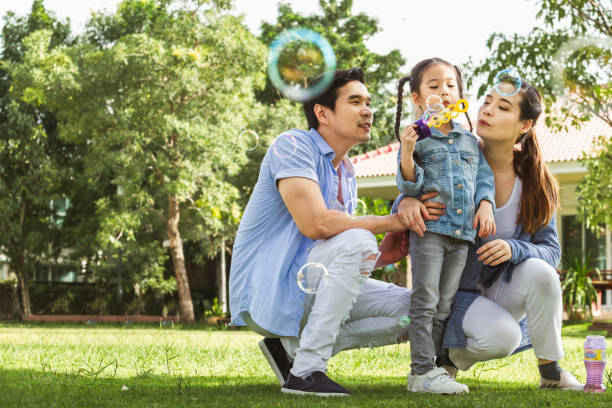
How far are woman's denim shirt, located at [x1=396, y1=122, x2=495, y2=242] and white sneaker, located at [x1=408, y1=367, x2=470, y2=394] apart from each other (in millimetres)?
615

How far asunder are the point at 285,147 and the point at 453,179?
79 cm

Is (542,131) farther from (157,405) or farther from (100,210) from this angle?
(157,405)

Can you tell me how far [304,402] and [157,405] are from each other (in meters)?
0.56

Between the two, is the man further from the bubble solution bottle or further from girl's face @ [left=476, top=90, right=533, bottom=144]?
the bubble solution bottle

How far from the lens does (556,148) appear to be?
695 inches

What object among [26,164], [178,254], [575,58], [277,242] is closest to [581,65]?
[575,58]

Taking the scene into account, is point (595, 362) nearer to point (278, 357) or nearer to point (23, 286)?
point (278, 357)

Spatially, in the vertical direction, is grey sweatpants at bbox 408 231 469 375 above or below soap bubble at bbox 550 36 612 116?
below

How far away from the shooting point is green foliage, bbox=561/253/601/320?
15359 millimetres

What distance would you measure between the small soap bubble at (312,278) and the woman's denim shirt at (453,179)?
53cm

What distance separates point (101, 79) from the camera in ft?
56.5

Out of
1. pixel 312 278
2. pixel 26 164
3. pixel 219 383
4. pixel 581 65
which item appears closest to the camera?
pixel 312 278

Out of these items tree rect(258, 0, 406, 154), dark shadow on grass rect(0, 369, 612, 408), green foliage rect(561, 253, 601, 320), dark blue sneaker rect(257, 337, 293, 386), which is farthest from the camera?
tree rect(258, 0, 406, 154)

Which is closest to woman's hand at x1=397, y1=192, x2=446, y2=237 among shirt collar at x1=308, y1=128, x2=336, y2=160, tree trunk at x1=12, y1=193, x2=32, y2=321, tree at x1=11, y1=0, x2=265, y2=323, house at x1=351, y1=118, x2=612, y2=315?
shirt collar at x1=308, y1=128, x2=336, y2=160
